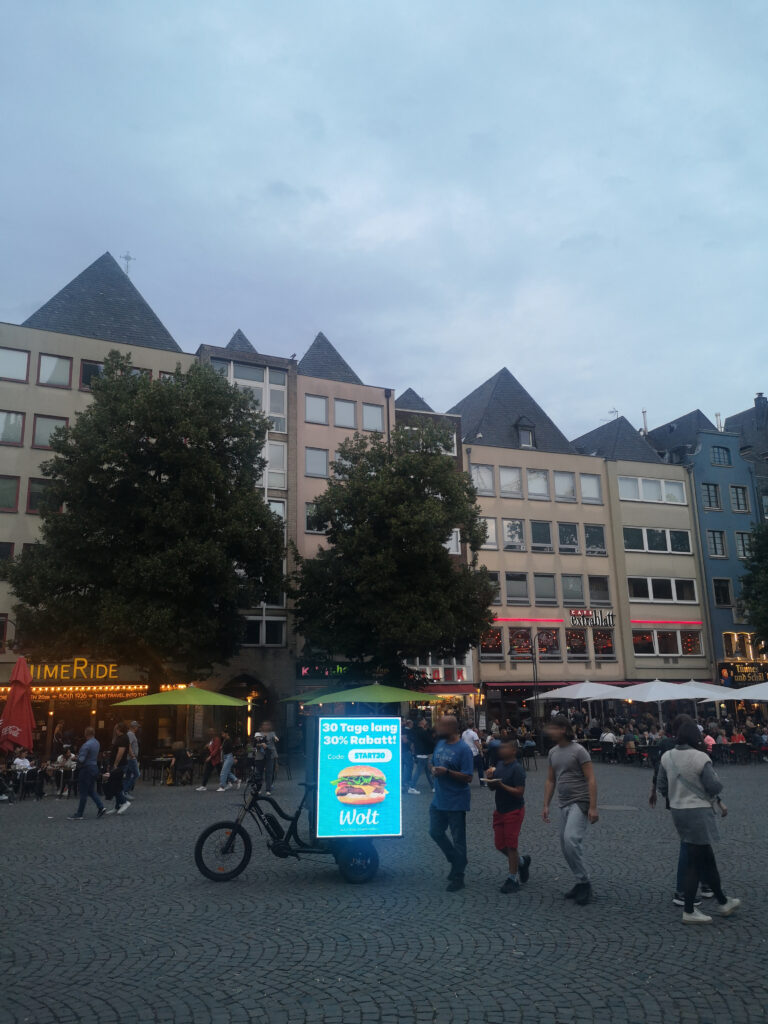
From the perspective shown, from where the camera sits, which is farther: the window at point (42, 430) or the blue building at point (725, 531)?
the blue building at point (725, 531)

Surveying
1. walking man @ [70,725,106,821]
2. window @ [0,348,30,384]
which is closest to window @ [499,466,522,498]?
window @ [0,348,30,384]

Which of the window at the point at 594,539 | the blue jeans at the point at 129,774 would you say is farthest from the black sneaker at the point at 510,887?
the window at the point at 594,539

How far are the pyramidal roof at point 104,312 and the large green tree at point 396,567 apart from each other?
1359cm

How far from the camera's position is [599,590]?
47.9 meters

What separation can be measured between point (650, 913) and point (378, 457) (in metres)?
27.5

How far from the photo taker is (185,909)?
8430 mm

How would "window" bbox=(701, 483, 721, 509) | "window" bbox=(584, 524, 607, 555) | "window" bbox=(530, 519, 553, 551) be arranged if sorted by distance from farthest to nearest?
1. "window" bbox=(701, 483, 721, 509)
2. "window" bbox=(584, 524, 607, 555)
3. "window" bbox=(530, 519, 553, 551)

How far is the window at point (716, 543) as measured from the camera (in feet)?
165

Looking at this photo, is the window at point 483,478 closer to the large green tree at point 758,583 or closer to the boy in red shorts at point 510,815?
the large green tree at point 758,583

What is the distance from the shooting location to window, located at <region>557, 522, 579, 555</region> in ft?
157

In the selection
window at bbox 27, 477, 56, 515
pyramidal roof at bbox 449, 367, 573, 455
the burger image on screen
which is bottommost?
the burger image on screen

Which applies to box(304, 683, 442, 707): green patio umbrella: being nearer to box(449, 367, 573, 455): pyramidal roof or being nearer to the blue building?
box(449, 367, 573, 455): pyramidal roof

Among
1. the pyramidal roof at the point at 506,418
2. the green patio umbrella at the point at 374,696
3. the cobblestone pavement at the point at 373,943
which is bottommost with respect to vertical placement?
the cobblestone pavement at the point at 373,943

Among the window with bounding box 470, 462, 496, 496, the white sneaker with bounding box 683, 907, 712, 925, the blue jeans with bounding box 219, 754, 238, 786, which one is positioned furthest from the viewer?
the window with bounding box 470, 462, 496, 496
